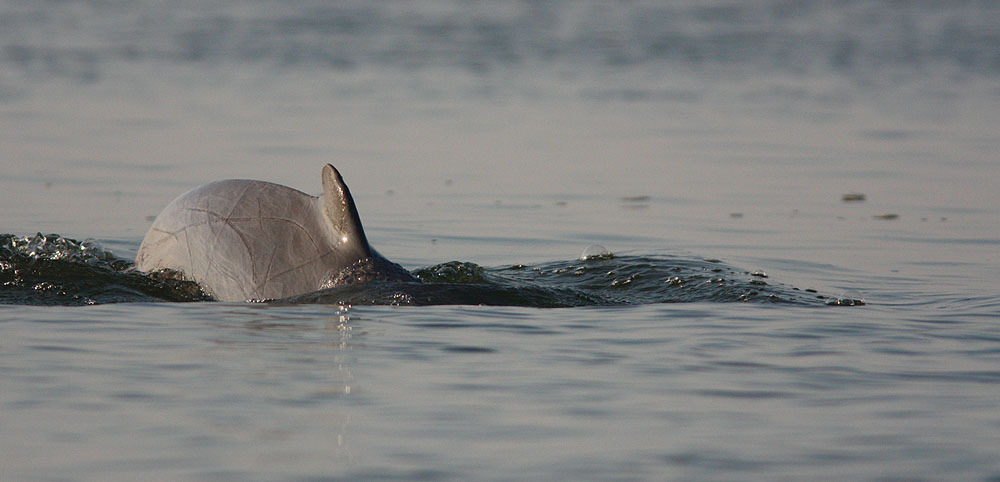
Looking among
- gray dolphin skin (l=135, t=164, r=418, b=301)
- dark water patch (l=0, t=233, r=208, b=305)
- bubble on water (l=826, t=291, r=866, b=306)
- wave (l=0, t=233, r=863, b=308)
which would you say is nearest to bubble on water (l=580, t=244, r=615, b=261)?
wave (l=0, t=233, r=863, b=308)

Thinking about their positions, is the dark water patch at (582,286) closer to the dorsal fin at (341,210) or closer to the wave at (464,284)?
the wave at (464,284)

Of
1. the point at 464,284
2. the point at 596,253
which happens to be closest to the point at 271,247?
the point at 464,284

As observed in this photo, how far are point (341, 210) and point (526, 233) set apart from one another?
175 inches

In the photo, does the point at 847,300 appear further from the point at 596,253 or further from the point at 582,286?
the point at 596,253

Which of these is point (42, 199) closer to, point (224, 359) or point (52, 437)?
point (224, 359)

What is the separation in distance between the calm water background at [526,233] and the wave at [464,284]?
290 millimetres

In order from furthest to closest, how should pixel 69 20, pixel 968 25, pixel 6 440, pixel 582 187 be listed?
pixel 968 25 → pixel 69 20 → pixel 582 187 → pixel 6 440

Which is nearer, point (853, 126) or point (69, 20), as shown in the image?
point (853, 126)

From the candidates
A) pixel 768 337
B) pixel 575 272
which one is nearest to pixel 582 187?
pixel 575 272

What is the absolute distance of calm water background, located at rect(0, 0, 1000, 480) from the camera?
5.86m

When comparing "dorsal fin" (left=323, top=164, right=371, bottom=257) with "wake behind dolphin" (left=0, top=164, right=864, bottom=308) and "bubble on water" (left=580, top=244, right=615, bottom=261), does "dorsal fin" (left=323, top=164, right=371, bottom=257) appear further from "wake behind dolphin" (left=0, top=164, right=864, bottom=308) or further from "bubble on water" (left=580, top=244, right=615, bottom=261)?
"bubble on water" (left=580, top=244, right=615, bottom=261)

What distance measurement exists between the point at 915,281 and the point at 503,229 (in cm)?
393

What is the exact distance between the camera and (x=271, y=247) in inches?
346

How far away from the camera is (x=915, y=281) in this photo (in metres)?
10.9
